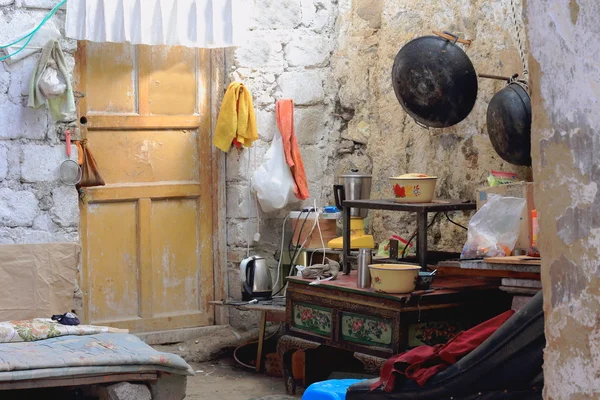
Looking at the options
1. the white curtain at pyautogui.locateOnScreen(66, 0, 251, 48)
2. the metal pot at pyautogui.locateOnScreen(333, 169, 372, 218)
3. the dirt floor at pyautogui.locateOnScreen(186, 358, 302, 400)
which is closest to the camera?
the dirt floor at pyautogui.locateOnScreen(186, 358, 302, 400)

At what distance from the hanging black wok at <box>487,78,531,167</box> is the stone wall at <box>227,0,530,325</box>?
973mm

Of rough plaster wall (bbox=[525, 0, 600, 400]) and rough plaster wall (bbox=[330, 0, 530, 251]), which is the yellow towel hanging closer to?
rough plaster wall (bbox=[330, 0, 530, 251])

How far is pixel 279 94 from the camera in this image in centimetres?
631

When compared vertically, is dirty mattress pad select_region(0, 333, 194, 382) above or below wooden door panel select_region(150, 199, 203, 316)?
below

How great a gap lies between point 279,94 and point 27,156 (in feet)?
5.78

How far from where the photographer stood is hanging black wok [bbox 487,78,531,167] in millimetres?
4355

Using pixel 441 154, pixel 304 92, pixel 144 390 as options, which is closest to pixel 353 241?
pixel 441 154

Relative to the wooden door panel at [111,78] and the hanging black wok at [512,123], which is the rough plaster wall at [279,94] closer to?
the wooden door panel at [111,78]

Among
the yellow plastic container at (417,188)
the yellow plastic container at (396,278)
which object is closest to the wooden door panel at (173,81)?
the yellow plastic container at (417,188)

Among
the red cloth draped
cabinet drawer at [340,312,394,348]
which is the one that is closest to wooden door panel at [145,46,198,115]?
cabinet drawer at [340,312,394,348]

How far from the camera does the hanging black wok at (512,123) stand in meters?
4.36

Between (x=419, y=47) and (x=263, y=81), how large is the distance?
165 centimetres

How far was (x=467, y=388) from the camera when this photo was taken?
3086mm

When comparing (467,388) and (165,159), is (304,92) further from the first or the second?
(467,388)
